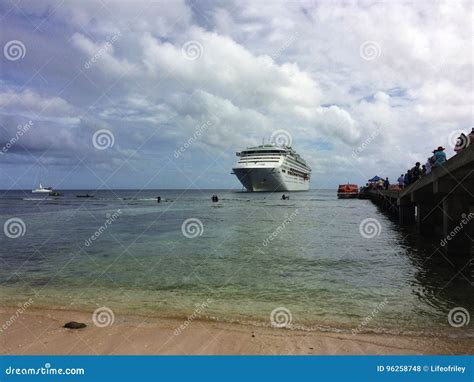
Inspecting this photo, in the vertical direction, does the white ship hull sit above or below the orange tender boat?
above

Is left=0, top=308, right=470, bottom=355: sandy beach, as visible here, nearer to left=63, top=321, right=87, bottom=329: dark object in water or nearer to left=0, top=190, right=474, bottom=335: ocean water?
left=63, top=321, right=87, bottom=329: dark object in water

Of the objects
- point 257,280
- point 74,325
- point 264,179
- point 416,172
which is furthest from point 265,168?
point 74,325

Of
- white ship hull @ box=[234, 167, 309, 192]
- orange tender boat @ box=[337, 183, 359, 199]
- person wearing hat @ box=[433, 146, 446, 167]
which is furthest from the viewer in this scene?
white ship hull @ box=[234, 167, 309, 192]

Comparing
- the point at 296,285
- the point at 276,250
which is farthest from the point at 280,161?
the point at 296,285

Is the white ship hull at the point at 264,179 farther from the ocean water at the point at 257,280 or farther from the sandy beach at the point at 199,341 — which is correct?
the sandy beach at the point at 199,341

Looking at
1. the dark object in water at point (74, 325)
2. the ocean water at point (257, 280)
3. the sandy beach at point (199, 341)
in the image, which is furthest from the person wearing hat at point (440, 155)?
the dark object in water at point (74, 325)

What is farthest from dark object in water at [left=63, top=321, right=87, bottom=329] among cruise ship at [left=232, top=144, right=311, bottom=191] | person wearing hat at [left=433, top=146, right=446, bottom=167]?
cruise ship at [left=232, top=144, right=311, bottom=191]

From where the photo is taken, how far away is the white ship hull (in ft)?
291

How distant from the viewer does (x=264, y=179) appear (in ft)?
300

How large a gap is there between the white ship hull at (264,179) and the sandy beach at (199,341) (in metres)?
81.6

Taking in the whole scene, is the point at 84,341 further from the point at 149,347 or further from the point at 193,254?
the point at 193,254

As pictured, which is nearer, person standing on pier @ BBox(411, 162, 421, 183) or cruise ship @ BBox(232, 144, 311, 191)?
person standing on pier @ BBox(411, 162, 421, 183)

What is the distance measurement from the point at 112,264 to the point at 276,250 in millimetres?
6949

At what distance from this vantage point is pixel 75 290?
34.9 feet
